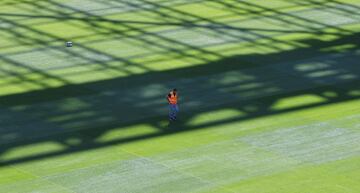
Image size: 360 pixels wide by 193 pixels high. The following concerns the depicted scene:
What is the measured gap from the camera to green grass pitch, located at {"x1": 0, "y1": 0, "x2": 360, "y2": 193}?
125ft

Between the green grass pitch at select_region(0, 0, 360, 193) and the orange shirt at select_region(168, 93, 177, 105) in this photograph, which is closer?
the green grass pitch at select_region(0, 0, 360, 193)

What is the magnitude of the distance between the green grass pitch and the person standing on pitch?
14.8 inches

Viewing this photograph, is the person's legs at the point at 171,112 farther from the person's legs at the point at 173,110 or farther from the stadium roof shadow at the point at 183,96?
the stadium roof shadow at the point at 183,96

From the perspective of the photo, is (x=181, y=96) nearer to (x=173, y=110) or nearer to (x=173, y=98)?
(x=173, y=110)

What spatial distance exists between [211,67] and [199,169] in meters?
14.8

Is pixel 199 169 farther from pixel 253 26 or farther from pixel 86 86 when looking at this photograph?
pixel 253 26

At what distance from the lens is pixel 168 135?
1671 inches

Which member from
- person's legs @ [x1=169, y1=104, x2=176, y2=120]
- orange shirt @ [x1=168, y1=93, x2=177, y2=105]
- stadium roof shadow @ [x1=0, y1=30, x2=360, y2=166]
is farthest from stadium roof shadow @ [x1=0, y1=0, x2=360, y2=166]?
orange shirt @ [x1=168, y1=93, x2=177, y2=105]

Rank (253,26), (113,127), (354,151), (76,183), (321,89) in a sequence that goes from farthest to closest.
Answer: (253,26) < (321,89) < (113,127) < (354,151) < (76,183)

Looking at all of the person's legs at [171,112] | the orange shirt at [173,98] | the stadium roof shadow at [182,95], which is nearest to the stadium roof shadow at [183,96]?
the stadium roof shadow at [182,95]

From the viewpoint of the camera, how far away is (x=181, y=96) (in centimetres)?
4772

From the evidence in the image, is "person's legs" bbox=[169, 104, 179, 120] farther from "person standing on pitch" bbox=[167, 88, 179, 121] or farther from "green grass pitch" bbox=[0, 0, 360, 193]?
"green grass pitch" bbox=[0, 0, 360, 193]

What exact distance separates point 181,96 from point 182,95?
17 centimetres

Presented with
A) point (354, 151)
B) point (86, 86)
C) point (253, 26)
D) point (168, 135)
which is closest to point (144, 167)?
point (168, 135)
